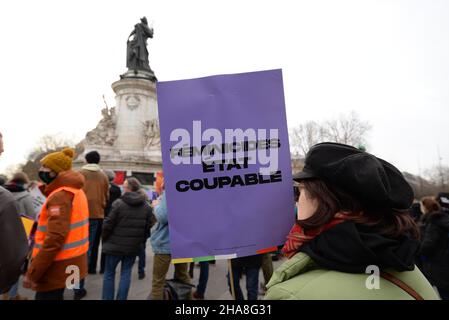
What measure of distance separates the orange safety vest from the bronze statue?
61.6 ft

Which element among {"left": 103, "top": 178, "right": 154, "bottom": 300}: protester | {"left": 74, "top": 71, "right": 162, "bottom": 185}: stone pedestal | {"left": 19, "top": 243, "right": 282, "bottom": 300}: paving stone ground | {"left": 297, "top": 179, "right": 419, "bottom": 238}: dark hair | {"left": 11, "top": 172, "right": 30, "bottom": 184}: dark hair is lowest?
{"left": 19, "top": 243, "right": 282, "bottom": 300}: paving stone ground

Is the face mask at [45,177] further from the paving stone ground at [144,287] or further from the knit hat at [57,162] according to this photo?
the paving stone ground at [144,287]

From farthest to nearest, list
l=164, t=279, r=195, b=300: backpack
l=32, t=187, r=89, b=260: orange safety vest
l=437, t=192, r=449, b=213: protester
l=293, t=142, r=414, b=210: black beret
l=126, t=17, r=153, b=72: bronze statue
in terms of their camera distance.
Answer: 1. l=126, t=17, r=153, b=72: bronze statue
2. l=437, t=192, r=449, b=213: protester
3. l=164, t=279, r=195, b=300: backpack
4. l=32, t=187, r=89, b=260: orange safety vest
5. l=293, t=142, r=414, b=210: black beret

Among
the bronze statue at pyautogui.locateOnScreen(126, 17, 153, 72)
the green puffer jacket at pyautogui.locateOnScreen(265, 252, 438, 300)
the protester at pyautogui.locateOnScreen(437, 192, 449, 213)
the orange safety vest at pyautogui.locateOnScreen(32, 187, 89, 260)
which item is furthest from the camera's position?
the bronze statue at pyautogui.locateOnScreen(126, 17, 153, 72)

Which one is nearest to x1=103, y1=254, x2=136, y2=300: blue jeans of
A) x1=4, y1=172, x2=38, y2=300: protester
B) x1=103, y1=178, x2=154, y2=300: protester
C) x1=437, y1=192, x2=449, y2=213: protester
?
x1=103, y1=178, x2=154, y2=300: protester

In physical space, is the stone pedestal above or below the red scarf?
above

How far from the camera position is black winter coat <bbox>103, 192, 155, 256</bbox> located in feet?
12.2

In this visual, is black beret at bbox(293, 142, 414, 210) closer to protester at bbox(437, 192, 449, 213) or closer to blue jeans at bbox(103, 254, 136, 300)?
blue jeans at bbox(103, 254, 136, 300)

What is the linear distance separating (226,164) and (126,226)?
2.46m

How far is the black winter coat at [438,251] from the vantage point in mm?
3557

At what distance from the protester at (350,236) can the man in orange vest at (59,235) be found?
2306 mm
